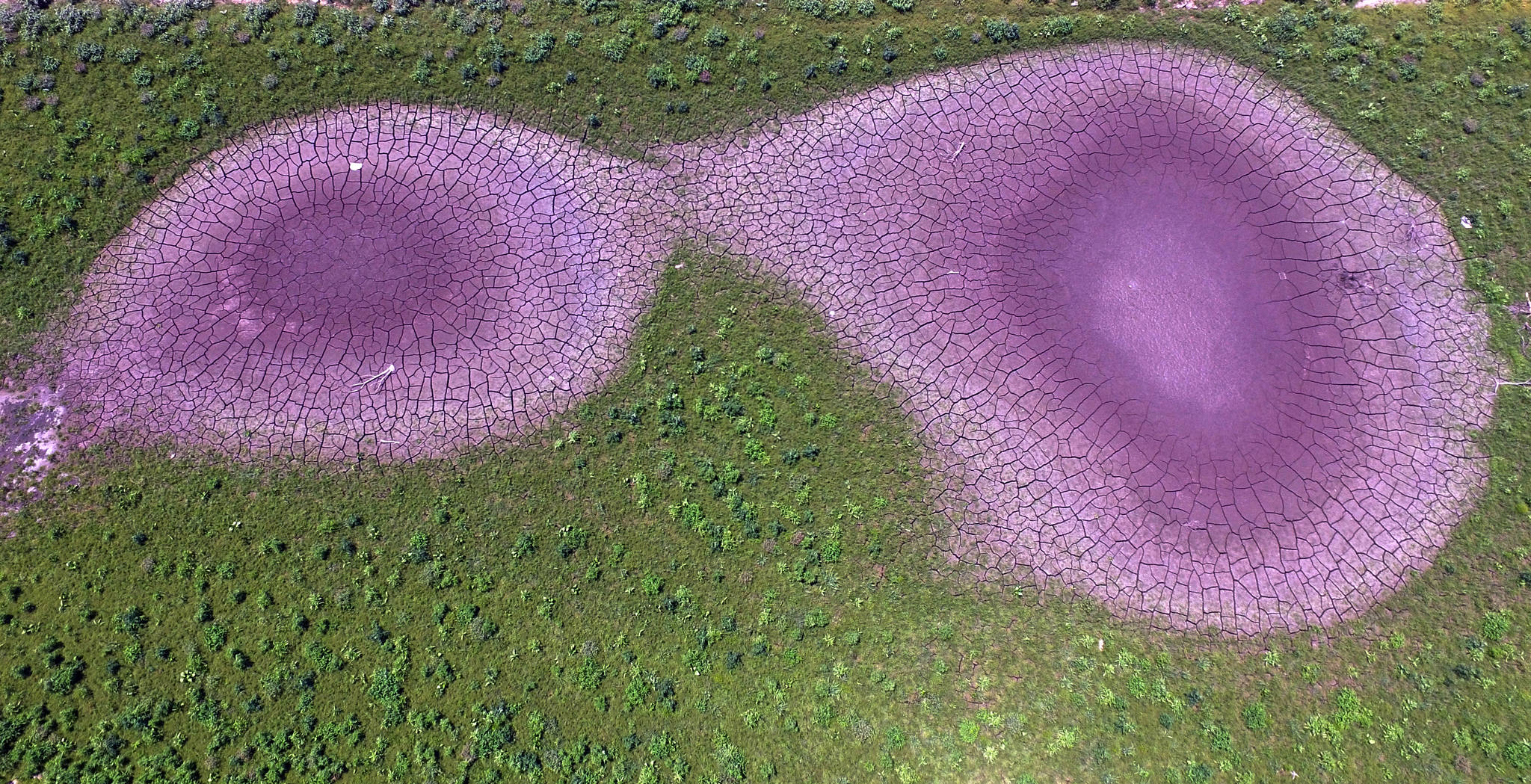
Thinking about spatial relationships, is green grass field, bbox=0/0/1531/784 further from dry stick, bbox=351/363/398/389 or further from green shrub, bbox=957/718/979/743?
dry stick, bbox=351/363/398/389

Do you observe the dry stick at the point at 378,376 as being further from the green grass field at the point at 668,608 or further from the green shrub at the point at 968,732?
the green shrub at the point at 968,732

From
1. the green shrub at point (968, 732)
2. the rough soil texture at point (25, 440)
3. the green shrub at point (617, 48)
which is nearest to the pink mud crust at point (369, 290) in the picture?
the rough soil texture at point (25, 440)

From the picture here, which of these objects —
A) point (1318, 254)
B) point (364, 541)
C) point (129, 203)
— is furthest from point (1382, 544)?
point (129, 203)

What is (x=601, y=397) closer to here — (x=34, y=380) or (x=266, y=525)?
(x=266, y=525)

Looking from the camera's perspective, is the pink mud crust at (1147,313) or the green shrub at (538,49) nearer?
the pink mud crust at (1147,313)

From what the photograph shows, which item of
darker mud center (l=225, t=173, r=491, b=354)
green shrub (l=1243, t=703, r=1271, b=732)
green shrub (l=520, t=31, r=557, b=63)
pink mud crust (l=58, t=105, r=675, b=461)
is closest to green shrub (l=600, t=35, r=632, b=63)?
green shrub (l=520, t=31, r=557, b=63)

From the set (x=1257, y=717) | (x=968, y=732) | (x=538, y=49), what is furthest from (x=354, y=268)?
(x=1257, y=717)

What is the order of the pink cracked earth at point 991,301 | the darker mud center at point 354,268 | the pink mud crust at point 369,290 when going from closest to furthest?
the pink cracked earth at point 991,301
the pink mud crust at point 369,290
the darker mud center at point 354,268
